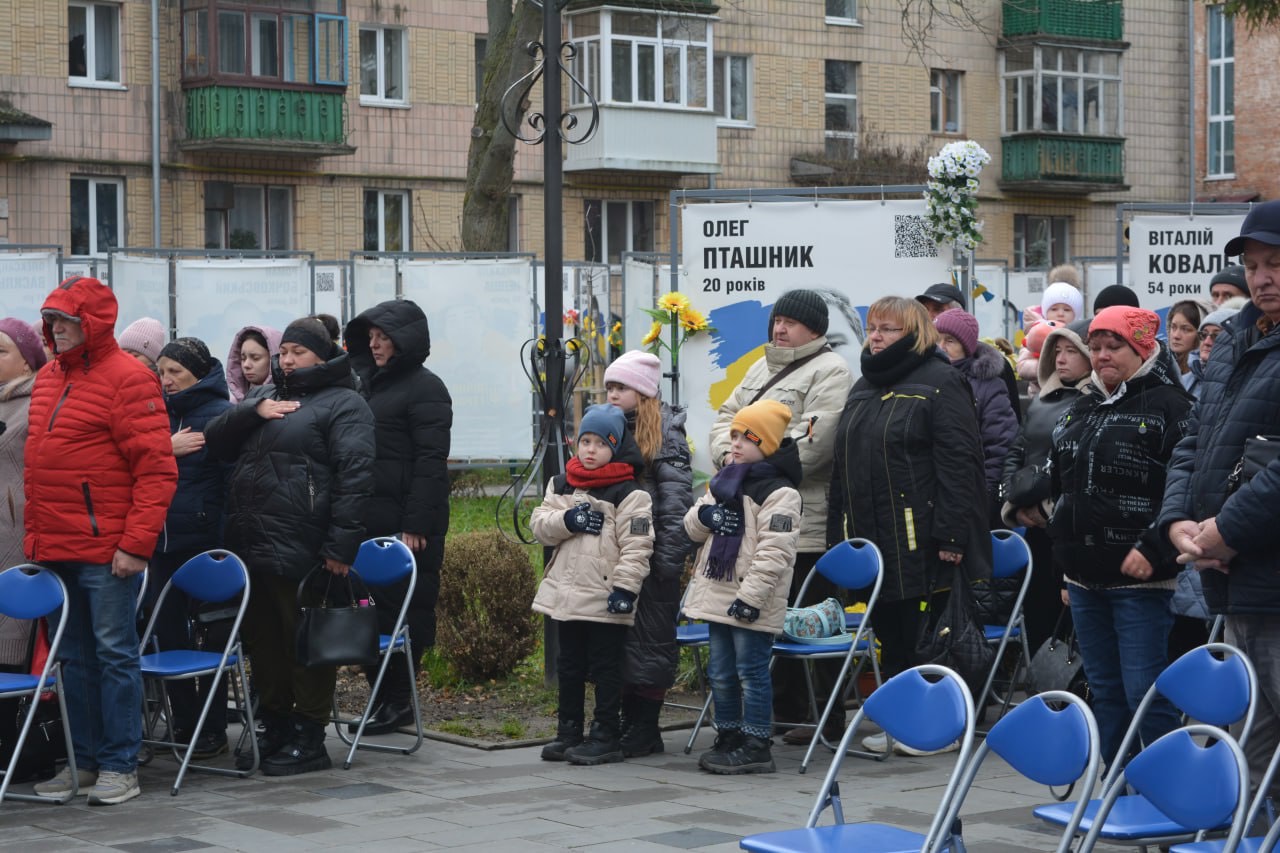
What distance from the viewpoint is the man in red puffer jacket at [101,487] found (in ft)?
24.8

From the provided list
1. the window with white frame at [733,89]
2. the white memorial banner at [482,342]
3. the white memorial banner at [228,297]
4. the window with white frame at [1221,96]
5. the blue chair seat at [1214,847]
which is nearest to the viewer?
the blue chair seat at [1214,847]

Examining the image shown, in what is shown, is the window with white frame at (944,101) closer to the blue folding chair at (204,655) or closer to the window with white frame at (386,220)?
the window with white frame at (386,220)

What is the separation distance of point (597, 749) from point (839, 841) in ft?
10.8

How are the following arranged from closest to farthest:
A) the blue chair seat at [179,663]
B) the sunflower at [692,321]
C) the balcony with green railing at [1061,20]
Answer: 1. the blue chair seat at [179,663]
2. the sunflower at [692,321]
3. the balcony with green railing at [1061,20]

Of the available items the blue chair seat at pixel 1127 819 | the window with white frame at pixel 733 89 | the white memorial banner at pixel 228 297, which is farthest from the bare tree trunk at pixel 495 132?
the window with white frame at pixel 733 89

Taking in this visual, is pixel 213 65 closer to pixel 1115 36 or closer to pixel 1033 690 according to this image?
pixel 1115 36

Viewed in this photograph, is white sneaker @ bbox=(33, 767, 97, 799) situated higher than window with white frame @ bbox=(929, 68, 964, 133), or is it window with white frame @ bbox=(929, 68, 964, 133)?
window with white frame @ bbox=(929, 68, 964, 133)

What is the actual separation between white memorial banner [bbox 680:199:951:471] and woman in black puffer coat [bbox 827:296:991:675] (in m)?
2.65

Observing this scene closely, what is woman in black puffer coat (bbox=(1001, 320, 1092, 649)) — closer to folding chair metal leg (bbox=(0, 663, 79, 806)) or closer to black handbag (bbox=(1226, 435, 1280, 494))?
black handbag (bbox=(1226, 435, 1280, 494))

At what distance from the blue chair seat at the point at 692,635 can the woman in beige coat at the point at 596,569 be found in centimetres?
40

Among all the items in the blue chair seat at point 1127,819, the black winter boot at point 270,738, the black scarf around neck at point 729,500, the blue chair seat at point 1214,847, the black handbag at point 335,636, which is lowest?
the black winter boot at point 270,738

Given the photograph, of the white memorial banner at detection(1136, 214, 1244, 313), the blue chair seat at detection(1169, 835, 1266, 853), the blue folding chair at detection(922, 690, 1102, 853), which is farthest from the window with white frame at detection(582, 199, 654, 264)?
the blue chair seat at detection(1169, 835, 1266, 853)

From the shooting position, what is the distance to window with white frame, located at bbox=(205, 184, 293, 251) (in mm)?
30453

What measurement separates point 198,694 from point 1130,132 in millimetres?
35194
